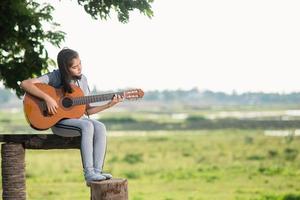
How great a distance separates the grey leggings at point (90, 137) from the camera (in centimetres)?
798

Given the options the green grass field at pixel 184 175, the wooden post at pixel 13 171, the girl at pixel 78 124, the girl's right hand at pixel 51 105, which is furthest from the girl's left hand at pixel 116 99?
the green grass field at pixel 184 175

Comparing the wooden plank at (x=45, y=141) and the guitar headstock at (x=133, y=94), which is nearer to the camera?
the guitar headstock at (x=133, y=94)

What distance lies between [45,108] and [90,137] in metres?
0.59

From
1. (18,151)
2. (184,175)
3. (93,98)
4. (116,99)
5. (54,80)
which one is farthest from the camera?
(184,175)

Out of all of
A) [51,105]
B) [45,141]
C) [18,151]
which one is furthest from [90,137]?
[18,151]

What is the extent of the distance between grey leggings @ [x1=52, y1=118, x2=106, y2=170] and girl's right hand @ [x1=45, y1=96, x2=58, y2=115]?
0.14 meters

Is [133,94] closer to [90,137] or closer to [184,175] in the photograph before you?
[90,137]

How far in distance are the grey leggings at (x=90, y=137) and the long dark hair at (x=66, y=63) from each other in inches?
15.7

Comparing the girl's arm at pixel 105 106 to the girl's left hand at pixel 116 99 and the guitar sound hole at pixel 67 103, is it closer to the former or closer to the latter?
the girl's left hand at pixel 116 99

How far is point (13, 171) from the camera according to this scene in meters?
9.10

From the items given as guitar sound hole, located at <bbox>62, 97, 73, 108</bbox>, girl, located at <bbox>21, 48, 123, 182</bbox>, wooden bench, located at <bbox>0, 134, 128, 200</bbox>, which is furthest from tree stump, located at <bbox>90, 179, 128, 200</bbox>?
guitar sound hole, located at <bbox>62, 97, 73, 108</bbox>

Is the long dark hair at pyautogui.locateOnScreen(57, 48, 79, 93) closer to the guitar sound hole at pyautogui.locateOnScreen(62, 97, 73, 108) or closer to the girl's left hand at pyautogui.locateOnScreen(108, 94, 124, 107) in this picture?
the guitar sound hole at pyautogui.locateOnScreen(62, 97, 73, 108)

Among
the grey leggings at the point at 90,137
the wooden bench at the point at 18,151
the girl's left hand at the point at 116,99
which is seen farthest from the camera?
the wooden bench at the point at 18,151

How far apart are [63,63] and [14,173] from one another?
1680mm
